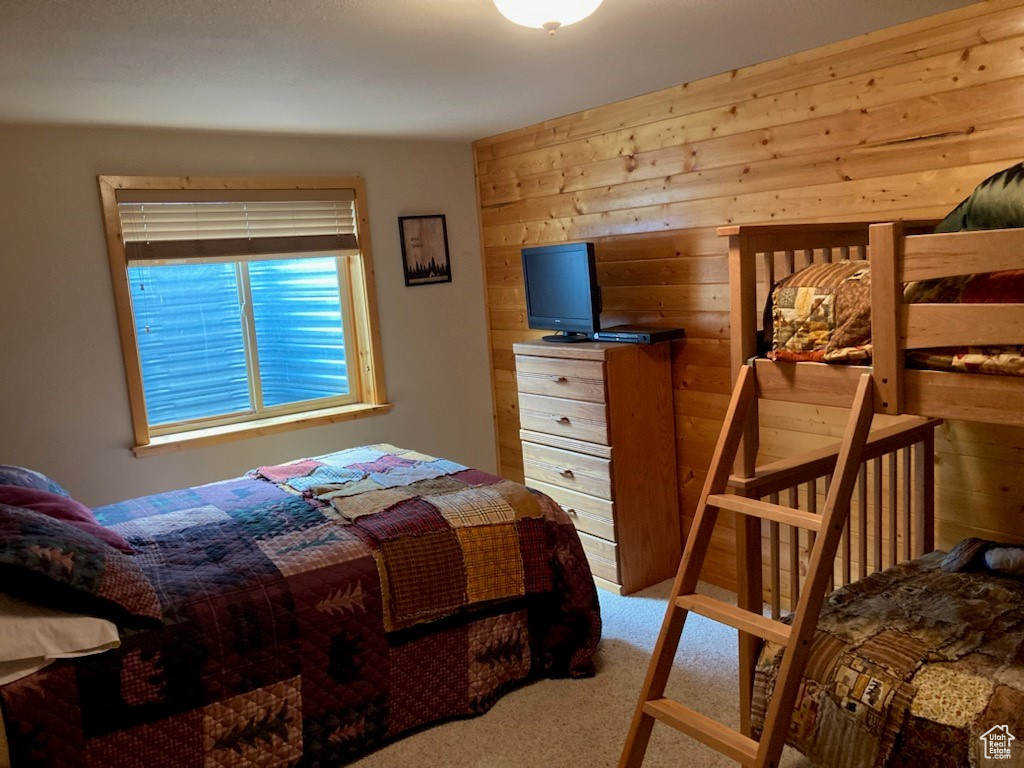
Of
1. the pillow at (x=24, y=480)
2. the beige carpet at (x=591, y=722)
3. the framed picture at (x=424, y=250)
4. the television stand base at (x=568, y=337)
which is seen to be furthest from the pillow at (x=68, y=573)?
the framed picture at (x=424, y=250)

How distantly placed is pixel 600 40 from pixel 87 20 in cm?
154

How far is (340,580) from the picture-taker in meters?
2.52

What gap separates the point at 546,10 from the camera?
1.96 meters

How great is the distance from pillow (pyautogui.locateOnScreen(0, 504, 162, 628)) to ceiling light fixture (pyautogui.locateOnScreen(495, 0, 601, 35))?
1.76m

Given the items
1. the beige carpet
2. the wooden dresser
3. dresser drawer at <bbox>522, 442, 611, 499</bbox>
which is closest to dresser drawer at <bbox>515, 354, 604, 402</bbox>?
Result: the wooden dresser

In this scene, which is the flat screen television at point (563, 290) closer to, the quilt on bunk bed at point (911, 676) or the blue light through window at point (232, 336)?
the blue light through window at point (232, 336)

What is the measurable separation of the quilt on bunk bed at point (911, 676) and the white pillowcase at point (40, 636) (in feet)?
5.64

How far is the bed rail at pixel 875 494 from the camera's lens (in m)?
2.46

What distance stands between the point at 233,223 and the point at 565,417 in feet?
6.26

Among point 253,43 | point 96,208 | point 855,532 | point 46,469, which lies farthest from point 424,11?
point 46,469

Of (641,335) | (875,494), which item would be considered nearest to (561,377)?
(641,335)

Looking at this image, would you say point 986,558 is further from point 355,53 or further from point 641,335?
point 355,53

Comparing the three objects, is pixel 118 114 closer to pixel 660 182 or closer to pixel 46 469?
pixel 46 469

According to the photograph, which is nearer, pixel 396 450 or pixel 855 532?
pixel 855 532
